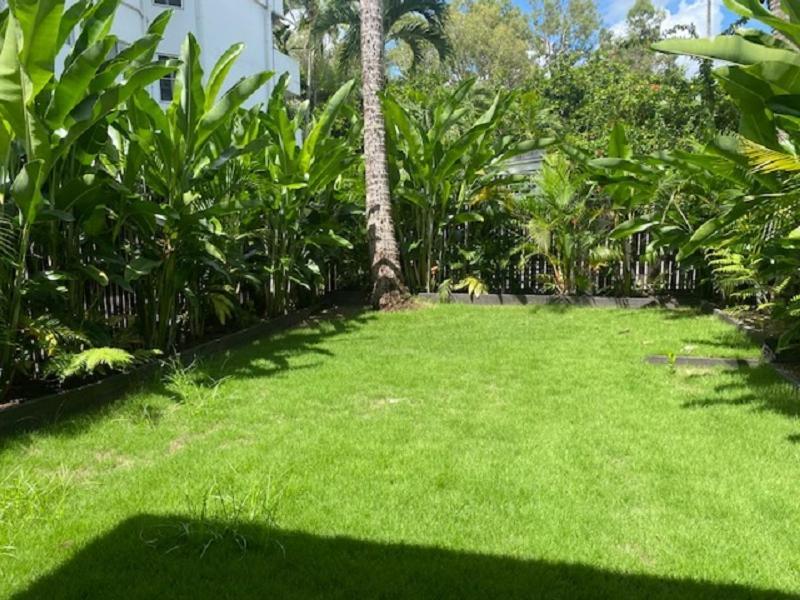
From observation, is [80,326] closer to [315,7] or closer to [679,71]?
[679,71]

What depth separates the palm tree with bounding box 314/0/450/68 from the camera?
66.0 feet

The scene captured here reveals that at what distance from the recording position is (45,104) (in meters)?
4.24

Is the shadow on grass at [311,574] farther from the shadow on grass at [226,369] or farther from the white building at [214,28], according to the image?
the white building at [214,28]

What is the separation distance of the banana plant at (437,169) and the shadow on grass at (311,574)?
7.01m

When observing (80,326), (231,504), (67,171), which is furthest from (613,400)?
(67,171)

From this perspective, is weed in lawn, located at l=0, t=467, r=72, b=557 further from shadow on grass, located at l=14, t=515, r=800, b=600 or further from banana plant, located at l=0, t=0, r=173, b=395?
banana plant, located at l=0, t=0, r=173, b=395

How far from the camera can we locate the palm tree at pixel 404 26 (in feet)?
66.0

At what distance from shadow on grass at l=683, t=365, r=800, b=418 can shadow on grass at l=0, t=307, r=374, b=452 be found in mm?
3314

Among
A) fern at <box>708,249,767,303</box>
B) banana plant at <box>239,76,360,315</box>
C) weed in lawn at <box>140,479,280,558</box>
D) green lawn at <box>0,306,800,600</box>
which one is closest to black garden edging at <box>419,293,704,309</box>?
fern at <box>708,249,767,303</box>

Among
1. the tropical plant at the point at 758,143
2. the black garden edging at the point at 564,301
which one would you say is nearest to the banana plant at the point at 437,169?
the black garden edging at the point at 564,301

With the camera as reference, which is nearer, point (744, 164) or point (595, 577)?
point (595, 577)

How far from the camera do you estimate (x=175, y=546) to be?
100 inches

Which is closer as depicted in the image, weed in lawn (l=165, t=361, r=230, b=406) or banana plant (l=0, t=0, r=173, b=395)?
banana plant (l=0, t=0, r=173, b=395)

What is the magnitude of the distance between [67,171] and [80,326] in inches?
45.2
